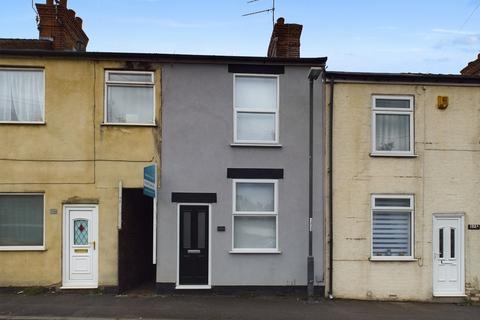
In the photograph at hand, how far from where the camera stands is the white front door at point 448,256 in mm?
12570

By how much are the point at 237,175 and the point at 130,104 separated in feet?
11.3

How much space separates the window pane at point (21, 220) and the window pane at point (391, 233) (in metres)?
8.89

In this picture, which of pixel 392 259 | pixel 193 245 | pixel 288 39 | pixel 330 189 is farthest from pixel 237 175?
pixel 392 259

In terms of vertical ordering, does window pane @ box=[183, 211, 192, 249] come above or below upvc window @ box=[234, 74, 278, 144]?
below

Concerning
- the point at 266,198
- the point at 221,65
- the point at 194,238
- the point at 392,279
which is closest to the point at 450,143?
the point at 392,279

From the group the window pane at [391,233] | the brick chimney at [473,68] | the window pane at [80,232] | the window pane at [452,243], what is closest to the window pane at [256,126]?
the window pane at [391,233]

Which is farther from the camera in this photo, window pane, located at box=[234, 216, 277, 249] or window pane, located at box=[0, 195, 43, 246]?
window pane, located at box=[234, 216, 277, 249]

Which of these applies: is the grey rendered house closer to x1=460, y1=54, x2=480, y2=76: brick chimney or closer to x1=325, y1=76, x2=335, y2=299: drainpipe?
x1=325, y1=76, x2=335, y2=299: drainpipe

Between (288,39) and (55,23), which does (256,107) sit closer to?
(288,39)

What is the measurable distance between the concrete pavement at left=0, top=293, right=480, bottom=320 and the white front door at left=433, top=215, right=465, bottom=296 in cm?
56

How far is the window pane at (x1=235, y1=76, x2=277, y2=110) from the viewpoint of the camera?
41.4 ft

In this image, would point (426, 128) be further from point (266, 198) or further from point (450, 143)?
point (266, 198)

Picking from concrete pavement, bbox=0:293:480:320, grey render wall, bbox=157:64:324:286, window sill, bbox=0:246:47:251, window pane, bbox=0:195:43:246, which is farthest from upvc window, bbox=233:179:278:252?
window pane, bbox=0:195:43:246

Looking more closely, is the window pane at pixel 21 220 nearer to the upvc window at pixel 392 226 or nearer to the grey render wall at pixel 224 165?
the grey render wall at pixel 224 165
